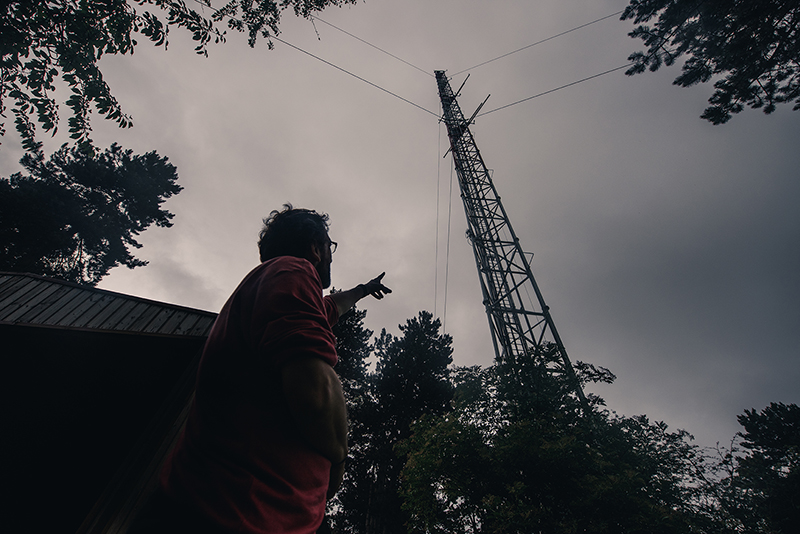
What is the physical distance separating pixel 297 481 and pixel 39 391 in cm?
415

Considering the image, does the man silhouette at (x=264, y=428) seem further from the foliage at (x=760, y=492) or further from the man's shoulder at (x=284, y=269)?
the foliage at (x=760, y=492)

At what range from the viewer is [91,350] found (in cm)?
274

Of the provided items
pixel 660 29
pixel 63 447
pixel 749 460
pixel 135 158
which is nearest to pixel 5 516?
pixel 63 447

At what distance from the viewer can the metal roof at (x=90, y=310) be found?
9.36 feet

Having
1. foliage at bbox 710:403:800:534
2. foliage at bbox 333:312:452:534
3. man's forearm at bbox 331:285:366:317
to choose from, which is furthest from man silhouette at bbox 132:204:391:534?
foliage at bbox 333:312:452:534

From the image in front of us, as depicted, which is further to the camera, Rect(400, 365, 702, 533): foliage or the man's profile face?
Rect(400, 365, 702, 533): foliage

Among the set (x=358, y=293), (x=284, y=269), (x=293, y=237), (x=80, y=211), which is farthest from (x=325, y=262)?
(x=80, y=211)

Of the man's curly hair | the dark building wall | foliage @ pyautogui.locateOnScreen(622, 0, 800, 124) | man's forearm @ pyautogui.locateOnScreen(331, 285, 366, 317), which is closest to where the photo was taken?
the man's curly hair

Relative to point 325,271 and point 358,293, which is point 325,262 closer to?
point 325,271

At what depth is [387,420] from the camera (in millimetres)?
15633

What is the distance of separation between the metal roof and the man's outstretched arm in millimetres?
1816

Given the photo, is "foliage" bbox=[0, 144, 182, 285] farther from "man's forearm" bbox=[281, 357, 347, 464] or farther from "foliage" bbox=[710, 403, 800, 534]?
"foliage" bbox=[710, 403, 800, 534]

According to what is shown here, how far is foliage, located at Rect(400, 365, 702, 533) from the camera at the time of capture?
18.4 ft

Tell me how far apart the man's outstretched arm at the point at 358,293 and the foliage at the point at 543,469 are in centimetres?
620
